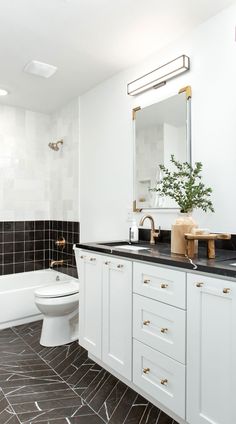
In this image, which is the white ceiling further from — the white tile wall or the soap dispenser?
the soap dispenser

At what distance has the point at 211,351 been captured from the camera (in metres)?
1.40

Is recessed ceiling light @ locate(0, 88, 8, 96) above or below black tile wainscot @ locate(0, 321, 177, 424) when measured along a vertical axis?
above

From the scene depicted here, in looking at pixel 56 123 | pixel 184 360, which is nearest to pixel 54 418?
pixel 184 360

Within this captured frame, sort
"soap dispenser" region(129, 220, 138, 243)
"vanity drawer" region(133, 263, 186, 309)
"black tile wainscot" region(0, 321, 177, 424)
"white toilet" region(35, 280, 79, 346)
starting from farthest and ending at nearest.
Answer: "white toilet" region(35, 280, 79, 346) → "soap dispenser" region(129, 220, 138, 243) → "black tile wainscot" region(0, 321, 177, 424) → "vanity drawer" region(133, 263, 186, 309)

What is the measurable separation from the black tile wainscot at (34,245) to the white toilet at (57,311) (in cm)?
69

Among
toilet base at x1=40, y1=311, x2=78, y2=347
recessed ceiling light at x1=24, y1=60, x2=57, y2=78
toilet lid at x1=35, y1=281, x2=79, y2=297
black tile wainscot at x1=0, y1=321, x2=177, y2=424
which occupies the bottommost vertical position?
black tile wainscot at x1=0, y1=321, x2=177, y2=424

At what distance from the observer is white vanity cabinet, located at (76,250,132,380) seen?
1.93m

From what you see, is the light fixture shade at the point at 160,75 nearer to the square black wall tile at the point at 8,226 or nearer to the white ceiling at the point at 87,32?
the white ceiling at the point at 87,32

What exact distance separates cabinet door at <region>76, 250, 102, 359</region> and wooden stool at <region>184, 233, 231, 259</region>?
70 centimetres

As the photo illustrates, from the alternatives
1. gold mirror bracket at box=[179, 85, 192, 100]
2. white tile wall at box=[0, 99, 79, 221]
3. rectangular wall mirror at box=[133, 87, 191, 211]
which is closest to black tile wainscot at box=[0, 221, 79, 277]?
white tile wall at box=[0, 99, 79, 221]

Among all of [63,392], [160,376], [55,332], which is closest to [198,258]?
[160,376]

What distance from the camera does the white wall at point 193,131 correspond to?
194 cm

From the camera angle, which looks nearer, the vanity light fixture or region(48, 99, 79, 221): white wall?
the vanity light fixture

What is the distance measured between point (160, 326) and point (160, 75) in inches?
71.9
